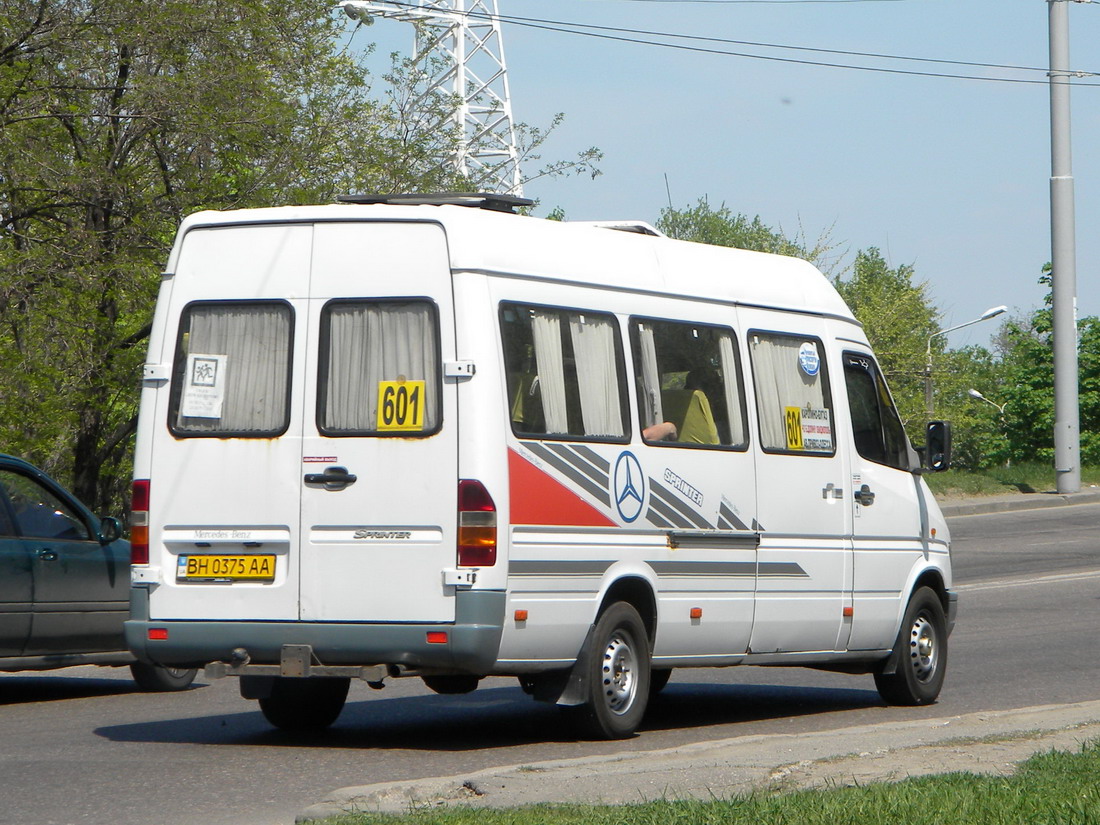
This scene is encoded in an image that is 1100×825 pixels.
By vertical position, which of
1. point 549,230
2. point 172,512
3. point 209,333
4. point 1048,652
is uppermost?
point 549,230

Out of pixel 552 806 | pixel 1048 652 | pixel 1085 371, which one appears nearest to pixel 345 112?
pixel 1048 652

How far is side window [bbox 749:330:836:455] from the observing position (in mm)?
10045

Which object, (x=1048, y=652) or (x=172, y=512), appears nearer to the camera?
(x=172, y=512)

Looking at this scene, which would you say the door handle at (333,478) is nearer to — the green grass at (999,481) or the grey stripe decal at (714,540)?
the grey stripe decal at (714,540)

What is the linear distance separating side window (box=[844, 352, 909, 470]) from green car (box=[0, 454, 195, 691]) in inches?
189

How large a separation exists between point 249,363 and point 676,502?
7.79 ft

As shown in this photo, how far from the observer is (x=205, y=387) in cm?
872

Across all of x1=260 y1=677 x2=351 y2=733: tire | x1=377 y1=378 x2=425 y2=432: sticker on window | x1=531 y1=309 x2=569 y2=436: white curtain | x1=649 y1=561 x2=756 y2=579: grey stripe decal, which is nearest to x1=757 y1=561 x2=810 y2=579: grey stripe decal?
x1=649 y1=561 x2=756 y2=579: grey stripe decal

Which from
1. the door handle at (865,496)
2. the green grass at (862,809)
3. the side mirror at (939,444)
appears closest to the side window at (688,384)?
the door handle at (865,496)

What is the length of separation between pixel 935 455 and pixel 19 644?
585 cm

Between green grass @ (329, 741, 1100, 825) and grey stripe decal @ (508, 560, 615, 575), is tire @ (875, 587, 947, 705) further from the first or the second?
green grass @ (329, 741, 1100, 825)

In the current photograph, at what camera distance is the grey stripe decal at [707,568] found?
916 cm

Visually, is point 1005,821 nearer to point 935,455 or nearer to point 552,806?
point 552,806

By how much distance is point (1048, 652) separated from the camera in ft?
44.7
